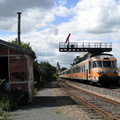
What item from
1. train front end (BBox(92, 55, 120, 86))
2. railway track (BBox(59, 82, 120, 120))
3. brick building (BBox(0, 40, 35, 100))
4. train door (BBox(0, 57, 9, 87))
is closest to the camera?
railway track (BBox(59, 82, 120, 120))

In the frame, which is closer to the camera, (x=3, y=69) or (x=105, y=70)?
(x=3, y=69)

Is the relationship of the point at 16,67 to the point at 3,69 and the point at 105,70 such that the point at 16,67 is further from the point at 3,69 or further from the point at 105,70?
the point at 105,70

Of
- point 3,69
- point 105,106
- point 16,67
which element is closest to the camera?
point 105,106

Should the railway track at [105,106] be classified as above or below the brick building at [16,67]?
below

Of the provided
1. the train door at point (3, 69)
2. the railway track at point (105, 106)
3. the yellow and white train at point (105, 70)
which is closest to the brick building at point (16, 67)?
the train door at point (3, 69)

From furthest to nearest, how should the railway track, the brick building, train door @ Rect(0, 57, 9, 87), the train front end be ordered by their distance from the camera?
the train front end → train door @ Rect(0, 57, 9, 87) → the brick building → the railway track

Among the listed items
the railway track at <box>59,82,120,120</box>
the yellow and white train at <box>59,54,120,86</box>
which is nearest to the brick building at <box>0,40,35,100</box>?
the railway track at <box>59,82,120,120</box>

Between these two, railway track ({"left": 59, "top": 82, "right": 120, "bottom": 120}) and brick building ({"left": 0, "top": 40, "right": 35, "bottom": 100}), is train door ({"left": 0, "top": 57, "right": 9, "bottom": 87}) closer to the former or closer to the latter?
brick building ({"left": 0, "top": 40, "right": 35, "bottom": 100})

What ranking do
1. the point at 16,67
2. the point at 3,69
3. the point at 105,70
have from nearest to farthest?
1. the point at 16,67
2. the point at 3,69
3. the point at 105,70

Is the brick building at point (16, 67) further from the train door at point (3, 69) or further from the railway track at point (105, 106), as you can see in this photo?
the railway track at point (105, 106)

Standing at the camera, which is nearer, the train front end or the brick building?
the brick building

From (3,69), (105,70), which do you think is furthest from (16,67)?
(105,70)

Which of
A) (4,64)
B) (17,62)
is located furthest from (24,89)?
(4,64)

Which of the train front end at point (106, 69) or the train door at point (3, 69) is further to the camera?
the train front end at point (106, 69)
